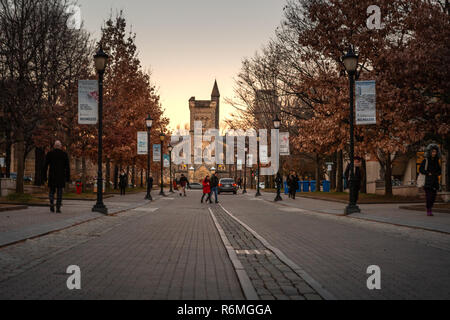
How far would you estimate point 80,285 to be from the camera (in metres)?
5.50

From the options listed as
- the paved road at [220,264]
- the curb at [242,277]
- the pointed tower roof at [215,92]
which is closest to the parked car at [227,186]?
the paved road at [220,264]

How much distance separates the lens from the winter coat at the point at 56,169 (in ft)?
51.4

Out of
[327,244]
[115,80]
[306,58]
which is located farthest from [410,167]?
[327,244]

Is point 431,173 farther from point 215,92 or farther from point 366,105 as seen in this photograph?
point 215,92

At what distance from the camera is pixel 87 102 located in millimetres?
16797

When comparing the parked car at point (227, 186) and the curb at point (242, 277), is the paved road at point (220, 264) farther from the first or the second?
the parked car at point (227, 186)

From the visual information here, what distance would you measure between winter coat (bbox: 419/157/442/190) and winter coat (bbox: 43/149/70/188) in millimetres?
10863

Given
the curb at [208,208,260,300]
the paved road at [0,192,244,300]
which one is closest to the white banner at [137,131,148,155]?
the paved road at [0,192,244,300]

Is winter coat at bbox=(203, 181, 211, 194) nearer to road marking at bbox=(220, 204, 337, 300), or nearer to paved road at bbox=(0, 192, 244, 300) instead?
paved road at bbox=(0, 192, 244, 300)

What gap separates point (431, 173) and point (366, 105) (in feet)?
11.0

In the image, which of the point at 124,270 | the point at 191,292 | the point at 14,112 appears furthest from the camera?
the point at 14,112

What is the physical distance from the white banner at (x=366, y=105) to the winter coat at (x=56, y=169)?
32.1ft
